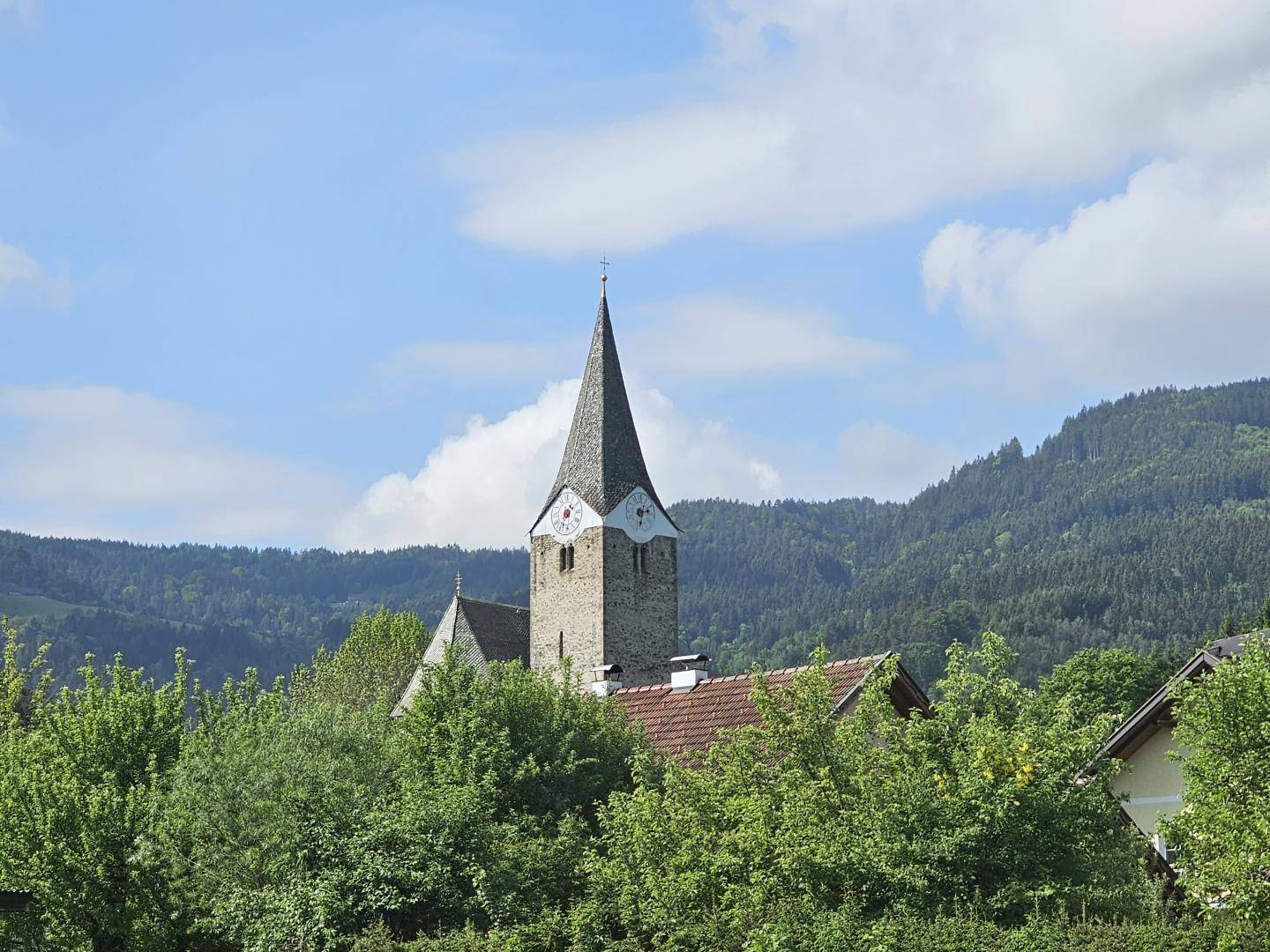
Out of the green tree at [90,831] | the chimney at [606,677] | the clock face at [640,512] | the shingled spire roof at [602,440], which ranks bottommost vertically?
the green tree at [90,831]

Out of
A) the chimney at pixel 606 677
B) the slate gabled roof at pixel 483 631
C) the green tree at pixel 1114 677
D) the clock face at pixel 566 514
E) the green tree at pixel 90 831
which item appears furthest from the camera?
the green tree at pixel 1114 677

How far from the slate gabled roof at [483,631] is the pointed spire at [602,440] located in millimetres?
5434

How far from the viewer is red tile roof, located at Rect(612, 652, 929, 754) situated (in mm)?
28734

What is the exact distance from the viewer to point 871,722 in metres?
20.8

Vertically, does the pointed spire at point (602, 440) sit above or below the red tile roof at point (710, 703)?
above

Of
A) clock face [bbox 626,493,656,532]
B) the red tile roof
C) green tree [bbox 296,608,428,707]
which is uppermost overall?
clock face [bbox 626,493,656,532]

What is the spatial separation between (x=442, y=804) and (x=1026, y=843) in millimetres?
7904

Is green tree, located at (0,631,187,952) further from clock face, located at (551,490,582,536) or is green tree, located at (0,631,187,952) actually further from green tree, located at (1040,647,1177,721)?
green tree, located at (1040,647,1177,721)

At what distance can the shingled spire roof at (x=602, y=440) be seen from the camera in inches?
2416

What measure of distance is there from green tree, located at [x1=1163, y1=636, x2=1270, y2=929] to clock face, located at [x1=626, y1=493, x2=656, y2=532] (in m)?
39.5

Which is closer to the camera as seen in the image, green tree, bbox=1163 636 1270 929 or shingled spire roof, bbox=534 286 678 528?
green tree, bbox=1163 636 1270 929

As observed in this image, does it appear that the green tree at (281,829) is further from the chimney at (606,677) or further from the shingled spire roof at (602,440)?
the shingled spire roof at (602,440)

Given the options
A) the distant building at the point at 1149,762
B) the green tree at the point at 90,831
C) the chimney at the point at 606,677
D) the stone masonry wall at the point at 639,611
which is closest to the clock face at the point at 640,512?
the stone masonry wall at the point at 639,611

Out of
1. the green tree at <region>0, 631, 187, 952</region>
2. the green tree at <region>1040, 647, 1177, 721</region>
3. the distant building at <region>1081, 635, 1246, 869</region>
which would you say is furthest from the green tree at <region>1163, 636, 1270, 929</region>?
the green tree at <region>1040, 647, 1177, 721</region>
